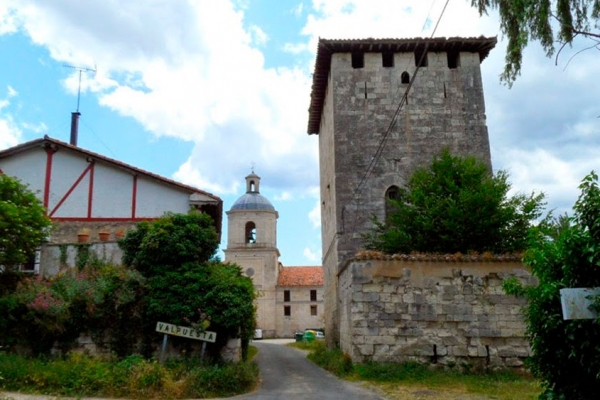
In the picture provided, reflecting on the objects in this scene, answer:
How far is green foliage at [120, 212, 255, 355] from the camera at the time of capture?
1188 cm

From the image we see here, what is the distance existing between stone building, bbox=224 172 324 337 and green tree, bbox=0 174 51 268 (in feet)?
113

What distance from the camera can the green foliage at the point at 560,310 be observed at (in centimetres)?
516

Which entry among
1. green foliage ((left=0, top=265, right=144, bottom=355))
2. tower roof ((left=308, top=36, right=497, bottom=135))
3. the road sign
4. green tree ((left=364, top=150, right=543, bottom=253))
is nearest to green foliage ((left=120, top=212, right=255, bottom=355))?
the road sign

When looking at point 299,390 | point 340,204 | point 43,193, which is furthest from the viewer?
point 340,204

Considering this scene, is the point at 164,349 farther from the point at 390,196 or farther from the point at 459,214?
the point at 390,196

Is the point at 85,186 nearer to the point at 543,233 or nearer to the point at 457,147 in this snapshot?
the point at 457,147

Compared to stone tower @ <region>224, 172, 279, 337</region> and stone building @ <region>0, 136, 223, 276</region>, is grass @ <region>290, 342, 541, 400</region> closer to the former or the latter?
stone building @ <region>0, 136, 223, 276</region>

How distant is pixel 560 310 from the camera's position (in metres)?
5.52

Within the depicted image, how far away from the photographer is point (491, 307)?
41.8 feet

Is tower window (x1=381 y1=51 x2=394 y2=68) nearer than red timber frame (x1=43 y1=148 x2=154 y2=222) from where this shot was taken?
No

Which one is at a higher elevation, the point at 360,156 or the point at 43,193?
the point at 360,156

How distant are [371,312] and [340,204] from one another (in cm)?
653

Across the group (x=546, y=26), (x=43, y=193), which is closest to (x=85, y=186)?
(x=43, y=193)

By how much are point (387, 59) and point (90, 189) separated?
11654 mm
